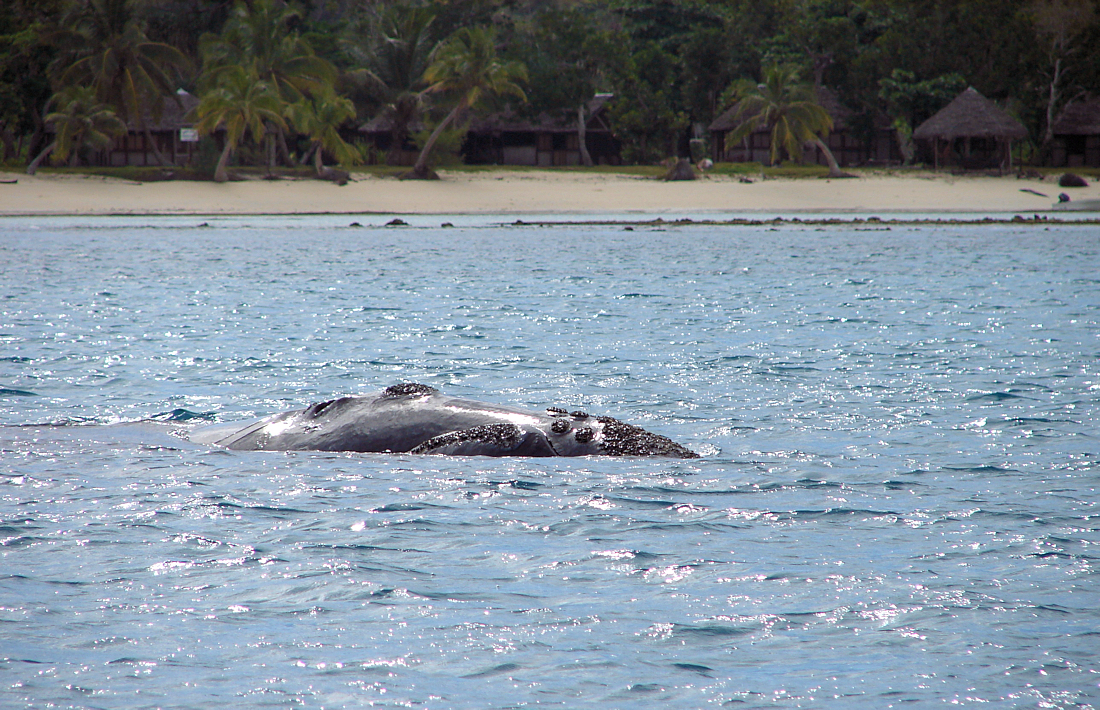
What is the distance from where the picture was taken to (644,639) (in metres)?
4.68

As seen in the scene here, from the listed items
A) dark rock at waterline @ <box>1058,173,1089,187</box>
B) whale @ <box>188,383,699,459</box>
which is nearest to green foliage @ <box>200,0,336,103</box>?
dark rock at waterline @ <box>1058,173,1089,187</box>

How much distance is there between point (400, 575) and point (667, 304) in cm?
1377

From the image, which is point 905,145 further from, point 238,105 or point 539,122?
point 238,105

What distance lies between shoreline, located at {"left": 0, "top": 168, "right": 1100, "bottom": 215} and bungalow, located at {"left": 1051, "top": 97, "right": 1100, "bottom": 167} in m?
5.79

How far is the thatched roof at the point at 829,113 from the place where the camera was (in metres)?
52.4

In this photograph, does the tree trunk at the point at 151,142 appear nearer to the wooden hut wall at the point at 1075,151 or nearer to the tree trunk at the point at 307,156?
the tree trunk at the point at 307,156

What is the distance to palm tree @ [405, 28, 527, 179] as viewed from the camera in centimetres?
4491

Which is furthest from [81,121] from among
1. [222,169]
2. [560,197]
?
[560,197]

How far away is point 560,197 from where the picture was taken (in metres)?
45.7

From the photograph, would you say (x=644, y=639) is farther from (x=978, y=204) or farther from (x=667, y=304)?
(x=978, y=204)

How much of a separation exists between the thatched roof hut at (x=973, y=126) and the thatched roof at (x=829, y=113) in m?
4.17

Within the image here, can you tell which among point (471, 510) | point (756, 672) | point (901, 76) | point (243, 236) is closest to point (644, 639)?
point (756, 672)

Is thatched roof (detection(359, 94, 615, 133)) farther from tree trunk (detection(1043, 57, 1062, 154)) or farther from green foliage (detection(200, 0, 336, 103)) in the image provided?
tree trunk (detection(1043, 57, 1062, 154))

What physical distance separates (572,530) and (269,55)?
42929mm
